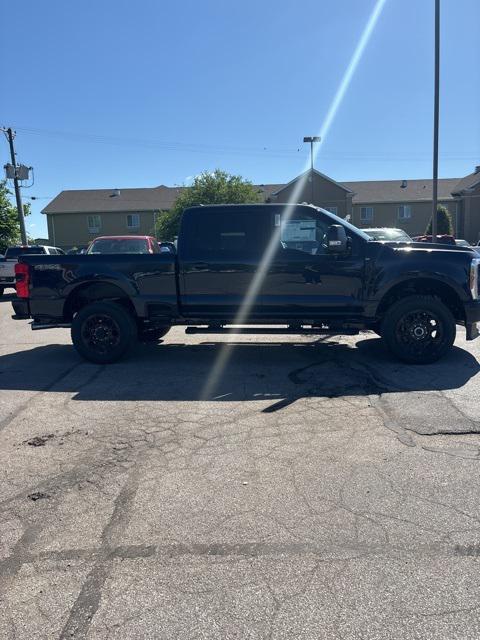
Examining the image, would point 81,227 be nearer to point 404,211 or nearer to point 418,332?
point 404,211

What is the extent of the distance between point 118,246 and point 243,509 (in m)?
11.3

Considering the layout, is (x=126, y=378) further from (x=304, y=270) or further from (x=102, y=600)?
(x=102, y=600)

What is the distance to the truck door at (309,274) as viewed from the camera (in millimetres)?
6879

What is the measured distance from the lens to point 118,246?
13.6 metres

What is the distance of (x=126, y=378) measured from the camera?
653 centimetres

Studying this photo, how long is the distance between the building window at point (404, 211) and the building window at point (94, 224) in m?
29.2

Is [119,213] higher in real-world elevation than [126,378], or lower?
higher

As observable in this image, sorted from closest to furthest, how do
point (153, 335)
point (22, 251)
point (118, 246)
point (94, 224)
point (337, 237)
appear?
point (337, 237) → point (153, 335) → point (118, 246) → point (22, 251) → point (94, 224)

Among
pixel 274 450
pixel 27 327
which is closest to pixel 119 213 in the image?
pixel 27 327

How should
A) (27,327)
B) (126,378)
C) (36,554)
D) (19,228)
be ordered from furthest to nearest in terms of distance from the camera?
(19,228) → (27,327) → (126,378) → (36,554)

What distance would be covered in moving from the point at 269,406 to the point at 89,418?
182 centimetres

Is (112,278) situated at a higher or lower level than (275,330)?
higher

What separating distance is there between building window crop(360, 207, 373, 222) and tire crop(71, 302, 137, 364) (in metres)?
45.0

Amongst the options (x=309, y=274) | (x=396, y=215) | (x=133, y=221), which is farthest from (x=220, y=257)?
(x=133, y=221)
